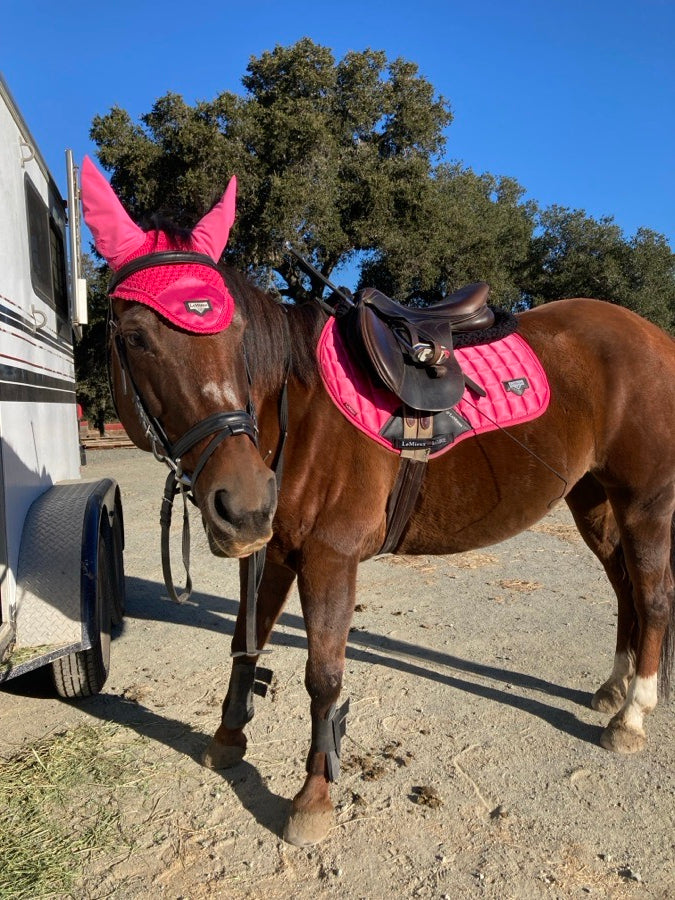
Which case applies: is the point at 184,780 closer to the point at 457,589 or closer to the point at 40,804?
the point at 40,804

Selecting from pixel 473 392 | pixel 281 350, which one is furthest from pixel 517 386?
pixel 281 350

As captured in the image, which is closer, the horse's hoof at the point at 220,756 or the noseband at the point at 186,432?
the noseband at the point at 186,432

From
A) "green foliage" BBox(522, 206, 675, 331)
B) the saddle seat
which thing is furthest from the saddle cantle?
"green foliage" BBox(522, 206, 675, 331)

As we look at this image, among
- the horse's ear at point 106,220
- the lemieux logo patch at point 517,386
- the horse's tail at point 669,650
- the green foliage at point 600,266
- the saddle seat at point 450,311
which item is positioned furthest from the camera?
the green foliage at point 600,266

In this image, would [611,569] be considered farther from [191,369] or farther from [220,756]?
[191,369]

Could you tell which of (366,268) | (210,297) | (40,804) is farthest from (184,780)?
(366,268)

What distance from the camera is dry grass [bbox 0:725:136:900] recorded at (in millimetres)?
2023

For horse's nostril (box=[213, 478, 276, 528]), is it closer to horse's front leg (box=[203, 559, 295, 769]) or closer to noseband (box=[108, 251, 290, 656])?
noseband (box=[108, 251, 290, 656])

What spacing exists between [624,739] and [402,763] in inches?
40.1

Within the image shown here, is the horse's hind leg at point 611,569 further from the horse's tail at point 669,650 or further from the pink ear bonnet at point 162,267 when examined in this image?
the pink ear bonnet at point 162,267

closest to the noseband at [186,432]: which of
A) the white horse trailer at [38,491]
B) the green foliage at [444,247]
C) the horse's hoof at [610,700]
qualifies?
the white horse trailer at [38,491]

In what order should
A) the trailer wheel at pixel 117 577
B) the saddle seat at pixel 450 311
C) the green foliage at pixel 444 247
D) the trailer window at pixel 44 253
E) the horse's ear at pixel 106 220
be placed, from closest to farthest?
1. the horse's ear at pixel 106 220
2. the saddle seat at pixel 450 311
3. the trailer window at pixel 44 253
4. the trailer wheel at pixel 117 577
5. the green foliage at pixel 444 247

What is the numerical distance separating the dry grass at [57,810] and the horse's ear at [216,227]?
2.09 meters

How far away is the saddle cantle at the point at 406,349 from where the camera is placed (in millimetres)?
2287
